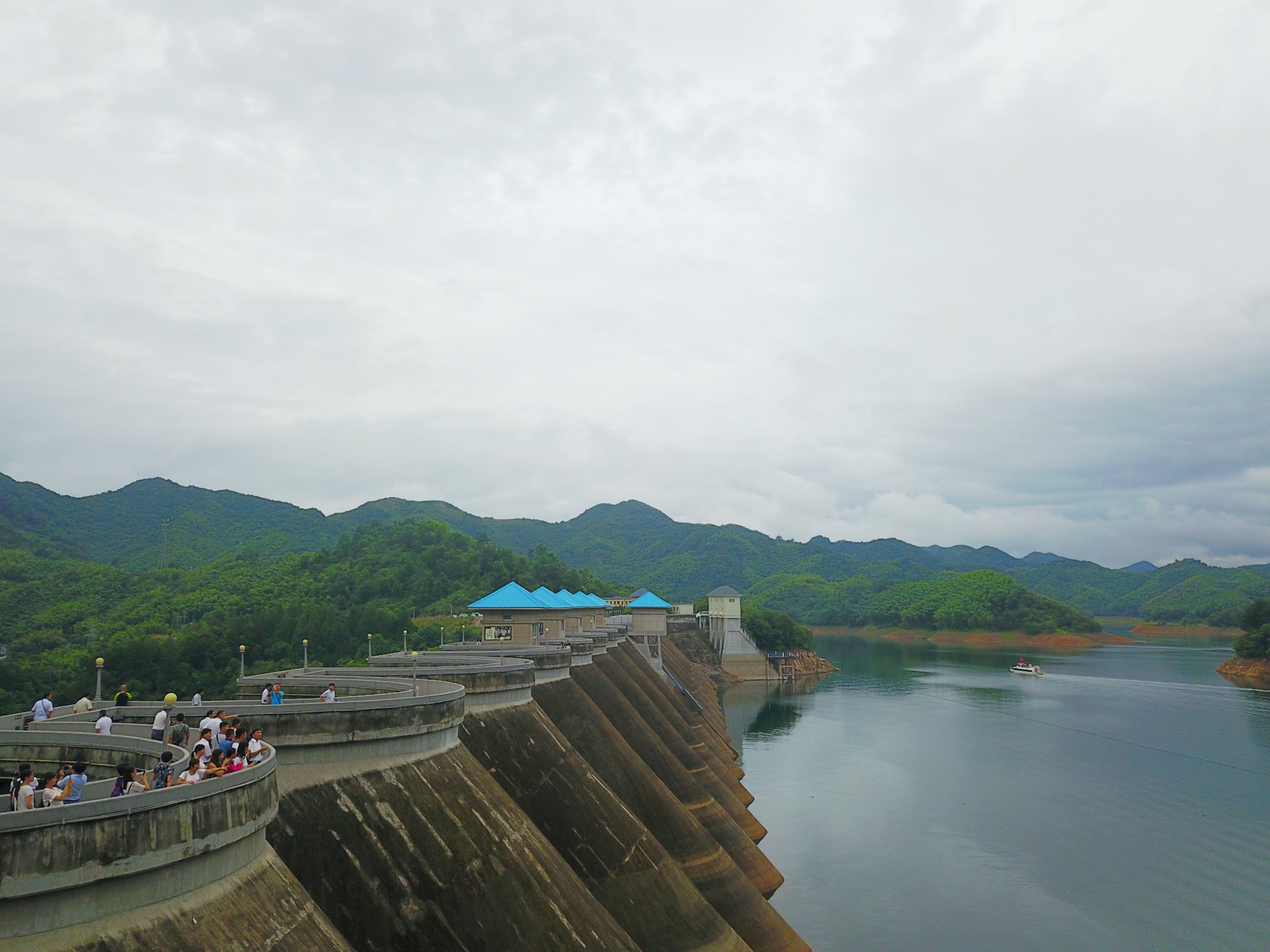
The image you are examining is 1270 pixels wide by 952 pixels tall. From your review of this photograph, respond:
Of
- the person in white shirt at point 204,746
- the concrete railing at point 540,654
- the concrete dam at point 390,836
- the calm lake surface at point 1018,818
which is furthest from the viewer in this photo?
the calm lake surface at point 1018,818

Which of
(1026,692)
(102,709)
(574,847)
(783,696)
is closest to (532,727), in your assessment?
(574,847)

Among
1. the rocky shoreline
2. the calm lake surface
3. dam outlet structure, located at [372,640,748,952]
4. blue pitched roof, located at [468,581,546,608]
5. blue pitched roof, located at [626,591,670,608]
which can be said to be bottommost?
the calm lake surface

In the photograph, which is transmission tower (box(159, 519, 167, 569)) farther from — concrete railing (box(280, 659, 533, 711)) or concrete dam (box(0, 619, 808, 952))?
concrete dam (box(0, 619, 808, 952))

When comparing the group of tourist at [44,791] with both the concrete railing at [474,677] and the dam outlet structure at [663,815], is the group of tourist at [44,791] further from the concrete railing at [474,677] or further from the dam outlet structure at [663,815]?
the dam outlet structure at [663,815]

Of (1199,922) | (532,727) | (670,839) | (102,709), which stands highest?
(102,709)

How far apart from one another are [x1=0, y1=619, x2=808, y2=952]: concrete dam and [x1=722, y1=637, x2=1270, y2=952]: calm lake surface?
29.0ft

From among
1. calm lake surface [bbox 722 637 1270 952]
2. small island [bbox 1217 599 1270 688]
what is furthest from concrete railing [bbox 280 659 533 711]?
small island [bbox 1217 599 1270 688]

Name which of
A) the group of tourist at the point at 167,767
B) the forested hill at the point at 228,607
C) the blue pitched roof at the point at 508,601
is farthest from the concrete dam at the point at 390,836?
the forested hill at the point at 228,607

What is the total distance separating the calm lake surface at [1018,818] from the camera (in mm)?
33219

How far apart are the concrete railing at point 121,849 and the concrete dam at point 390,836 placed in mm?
18

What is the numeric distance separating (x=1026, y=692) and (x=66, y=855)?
106 meters

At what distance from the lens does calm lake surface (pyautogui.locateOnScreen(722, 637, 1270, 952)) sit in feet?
109

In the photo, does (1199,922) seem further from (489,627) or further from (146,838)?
(146,838)

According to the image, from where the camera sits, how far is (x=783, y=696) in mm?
101438
